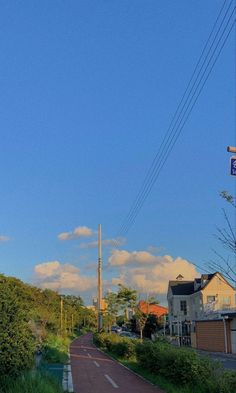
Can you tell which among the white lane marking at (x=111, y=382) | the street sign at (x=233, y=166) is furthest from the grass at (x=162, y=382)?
the street sign at (x=233, y=166)

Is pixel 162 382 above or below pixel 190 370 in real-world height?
below

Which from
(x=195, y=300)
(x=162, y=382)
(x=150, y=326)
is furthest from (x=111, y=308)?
(x=162, y=382)

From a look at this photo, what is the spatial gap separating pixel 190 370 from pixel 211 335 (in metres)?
35.0

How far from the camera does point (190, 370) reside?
1438 centimetres

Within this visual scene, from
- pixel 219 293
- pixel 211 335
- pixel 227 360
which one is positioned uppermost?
pixel 219 293

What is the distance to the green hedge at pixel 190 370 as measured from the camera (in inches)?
460

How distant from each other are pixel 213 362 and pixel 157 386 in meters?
3.43

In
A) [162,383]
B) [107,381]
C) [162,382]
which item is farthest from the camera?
[107,381]

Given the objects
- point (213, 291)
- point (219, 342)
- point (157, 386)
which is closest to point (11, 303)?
point (157, 386)

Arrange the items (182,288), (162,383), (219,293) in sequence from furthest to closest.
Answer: (182,288) < (219,293) < (162,383)

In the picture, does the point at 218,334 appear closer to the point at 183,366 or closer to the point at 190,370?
the point at 183,366

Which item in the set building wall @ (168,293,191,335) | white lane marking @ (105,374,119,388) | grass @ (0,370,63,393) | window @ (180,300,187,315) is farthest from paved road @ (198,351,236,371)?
window @ (180,300,187,315)

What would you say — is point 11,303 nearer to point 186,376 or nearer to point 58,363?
point 186,376

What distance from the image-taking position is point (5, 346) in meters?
11.2
